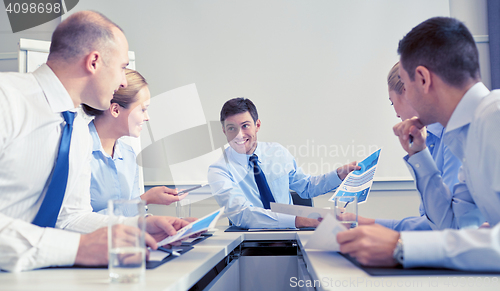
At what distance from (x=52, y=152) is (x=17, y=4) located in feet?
11.1

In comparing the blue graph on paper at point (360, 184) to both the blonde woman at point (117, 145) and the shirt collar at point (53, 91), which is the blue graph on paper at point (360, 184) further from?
the shirt collar at point (53, 91)

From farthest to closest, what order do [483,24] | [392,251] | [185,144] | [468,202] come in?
[185,144], [483,24], [468,202], [392,251]

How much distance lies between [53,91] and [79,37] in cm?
24

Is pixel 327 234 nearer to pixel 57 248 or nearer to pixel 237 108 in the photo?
pixel 57 248

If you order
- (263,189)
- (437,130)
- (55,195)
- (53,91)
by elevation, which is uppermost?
(53,91)

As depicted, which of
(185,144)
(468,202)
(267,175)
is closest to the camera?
(468,202)

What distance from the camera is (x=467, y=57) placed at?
109cm

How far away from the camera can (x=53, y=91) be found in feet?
4.13

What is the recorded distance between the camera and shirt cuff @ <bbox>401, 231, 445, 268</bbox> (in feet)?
2.38

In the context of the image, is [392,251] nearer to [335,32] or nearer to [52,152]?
[52,152]

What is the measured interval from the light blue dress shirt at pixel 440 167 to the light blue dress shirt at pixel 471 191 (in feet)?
0.40

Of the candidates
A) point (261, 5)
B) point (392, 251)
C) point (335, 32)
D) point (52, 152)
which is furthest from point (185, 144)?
point (392, 251)

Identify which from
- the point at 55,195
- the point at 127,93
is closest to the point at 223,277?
the point at 55,195

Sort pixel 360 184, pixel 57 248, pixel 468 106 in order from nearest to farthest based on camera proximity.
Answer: pixel 57 248 < pixel 468 106 < pixel 360 184
